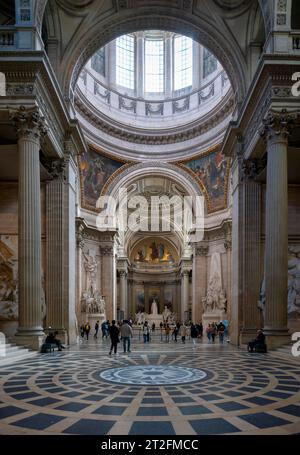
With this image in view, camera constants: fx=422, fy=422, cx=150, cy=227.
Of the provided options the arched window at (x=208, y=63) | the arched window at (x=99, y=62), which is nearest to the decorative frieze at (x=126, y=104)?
the arched window at (x=99, y=62)

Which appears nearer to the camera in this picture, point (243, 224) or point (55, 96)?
point (55, 96)

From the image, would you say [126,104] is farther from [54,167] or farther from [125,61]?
[54,167]

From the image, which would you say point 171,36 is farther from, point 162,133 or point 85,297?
point 85,297

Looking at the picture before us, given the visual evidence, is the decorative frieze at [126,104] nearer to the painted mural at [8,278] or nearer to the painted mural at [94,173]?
the painted mural at [94,173]

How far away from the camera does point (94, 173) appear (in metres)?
35.3

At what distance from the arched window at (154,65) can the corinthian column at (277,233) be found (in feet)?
A: 98.3

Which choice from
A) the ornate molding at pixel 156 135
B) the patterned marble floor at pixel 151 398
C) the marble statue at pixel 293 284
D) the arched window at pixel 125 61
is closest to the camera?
the patterned marble floor at pixel 151 398

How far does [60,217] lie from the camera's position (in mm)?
17875

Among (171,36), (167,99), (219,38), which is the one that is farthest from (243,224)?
(171,36)

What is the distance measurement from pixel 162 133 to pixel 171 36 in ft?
34.2

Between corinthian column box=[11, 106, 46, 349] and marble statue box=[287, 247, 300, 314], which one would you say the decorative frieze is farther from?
marble statue box=[287, 247, 300, 314]

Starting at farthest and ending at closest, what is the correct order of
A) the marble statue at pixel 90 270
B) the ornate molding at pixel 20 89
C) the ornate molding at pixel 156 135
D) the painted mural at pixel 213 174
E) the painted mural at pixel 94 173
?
the painted mural at pixel 213 174, the painted mural at pixel 94 173, the marble statue at pixel 90 270, the ornate molding at pixel 156 135, the ornate molding at pixel 20 89

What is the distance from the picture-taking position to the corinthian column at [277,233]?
13.5 m

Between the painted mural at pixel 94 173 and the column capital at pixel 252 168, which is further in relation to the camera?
the painted mural at pixel 94 173
